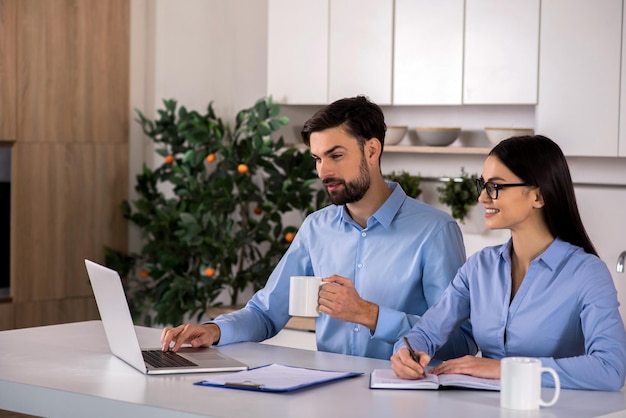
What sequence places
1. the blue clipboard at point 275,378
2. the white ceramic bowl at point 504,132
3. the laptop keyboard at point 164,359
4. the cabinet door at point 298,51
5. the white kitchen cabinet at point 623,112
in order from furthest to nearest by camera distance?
the cabinet door at point 298,51
the white ceramic bowl at point 504,132
the white kitchen cabinet at point 623,112
the laptop keyboard at point 164,359
the blue clipboard at point 275,378

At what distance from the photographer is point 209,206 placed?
519 centimetres

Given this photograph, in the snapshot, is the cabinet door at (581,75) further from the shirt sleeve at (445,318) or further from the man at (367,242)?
the shirt sleeve at (445,318)

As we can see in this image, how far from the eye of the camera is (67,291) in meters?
5.41

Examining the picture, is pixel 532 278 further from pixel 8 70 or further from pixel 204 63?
pixel 204 63

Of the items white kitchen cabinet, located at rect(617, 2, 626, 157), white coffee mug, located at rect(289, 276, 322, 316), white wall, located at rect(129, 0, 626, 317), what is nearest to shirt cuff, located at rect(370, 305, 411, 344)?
white coffee mug, located at rect(289, 276, 322, 316)

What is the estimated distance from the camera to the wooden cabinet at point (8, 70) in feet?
16.5

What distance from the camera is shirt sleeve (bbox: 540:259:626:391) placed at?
2.30 meters

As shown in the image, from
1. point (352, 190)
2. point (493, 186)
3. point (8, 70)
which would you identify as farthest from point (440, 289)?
point (8, 70)

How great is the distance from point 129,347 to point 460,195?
283 cm

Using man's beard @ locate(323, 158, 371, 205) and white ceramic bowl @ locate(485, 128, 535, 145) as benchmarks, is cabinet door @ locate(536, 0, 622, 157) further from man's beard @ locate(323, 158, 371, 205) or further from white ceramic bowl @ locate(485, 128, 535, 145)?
man's beard @ locate(323, 158, 371, 205)

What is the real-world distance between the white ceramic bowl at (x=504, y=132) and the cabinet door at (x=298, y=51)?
3.04 ft

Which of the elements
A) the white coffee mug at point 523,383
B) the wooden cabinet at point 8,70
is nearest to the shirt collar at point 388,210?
the white coffee mug at point 523,383

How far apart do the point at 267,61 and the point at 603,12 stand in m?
2.00

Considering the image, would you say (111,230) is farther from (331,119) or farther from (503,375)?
(503,375)
